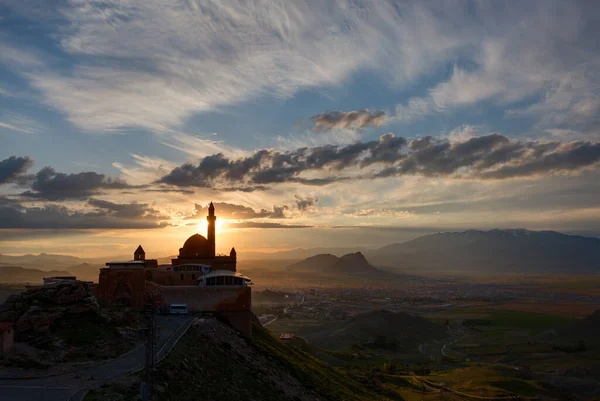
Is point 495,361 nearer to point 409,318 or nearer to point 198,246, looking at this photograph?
point 409,318

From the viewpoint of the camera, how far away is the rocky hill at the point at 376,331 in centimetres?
11450

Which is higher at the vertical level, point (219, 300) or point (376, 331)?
point (219, 300)

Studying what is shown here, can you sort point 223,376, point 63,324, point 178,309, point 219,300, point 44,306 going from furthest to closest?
point 219,300 → point 178,309 → point 44,306 → point 63,324 → point 223,376

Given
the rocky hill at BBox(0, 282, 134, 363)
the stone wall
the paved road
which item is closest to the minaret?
the stone wall

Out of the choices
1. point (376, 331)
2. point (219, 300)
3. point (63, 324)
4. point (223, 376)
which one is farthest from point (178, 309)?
point (376, 331)

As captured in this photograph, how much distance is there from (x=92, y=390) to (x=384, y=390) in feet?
151

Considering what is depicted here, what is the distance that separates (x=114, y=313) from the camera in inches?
1414

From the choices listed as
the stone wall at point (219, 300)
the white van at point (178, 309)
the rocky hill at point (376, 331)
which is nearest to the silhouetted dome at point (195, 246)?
the stone wall at point (219, 300)

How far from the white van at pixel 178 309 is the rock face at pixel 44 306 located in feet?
27.2

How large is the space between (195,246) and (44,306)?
33.5 meters

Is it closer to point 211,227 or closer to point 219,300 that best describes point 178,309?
point 219,300

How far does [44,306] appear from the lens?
32.4 metres

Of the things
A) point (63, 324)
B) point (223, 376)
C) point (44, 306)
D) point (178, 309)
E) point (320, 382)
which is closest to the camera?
point (223, 376)

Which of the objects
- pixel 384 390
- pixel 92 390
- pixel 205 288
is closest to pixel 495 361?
pixel 384 390
